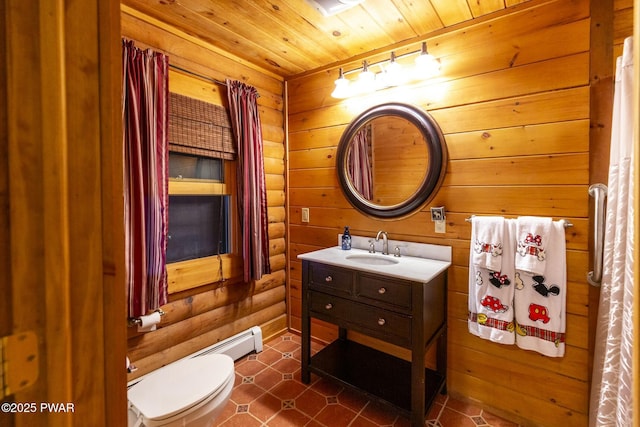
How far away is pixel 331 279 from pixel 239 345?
1.00m

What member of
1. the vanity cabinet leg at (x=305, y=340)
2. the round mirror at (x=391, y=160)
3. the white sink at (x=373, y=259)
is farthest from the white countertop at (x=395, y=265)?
the round mirror at (x=391, y=160)

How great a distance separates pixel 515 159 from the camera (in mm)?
1725

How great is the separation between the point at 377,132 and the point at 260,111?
0.99m

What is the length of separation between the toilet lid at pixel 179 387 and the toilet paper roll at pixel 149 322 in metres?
0.33

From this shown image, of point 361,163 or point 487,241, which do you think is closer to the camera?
point 487,241

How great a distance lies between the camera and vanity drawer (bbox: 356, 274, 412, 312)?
1673 millimetres

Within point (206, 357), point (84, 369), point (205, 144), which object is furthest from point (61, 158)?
point (205, 144)

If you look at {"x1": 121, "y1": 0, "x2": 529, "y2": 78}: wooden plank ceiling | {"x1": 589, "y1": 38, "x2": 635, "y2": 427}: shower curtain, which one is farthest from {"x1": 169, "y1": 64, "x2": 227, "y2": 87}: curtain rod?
{"x1": 589, "y1": 38, "x2": 635, "y2": 427}: shower curtain

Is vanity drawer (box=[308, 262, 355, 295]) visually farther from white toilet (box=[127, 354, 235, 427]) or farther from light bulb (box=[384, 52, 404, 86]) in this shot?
light bulb (box=[384, 52, 404, 86])

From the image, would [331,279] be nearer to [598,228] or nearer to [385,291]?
[385,291]

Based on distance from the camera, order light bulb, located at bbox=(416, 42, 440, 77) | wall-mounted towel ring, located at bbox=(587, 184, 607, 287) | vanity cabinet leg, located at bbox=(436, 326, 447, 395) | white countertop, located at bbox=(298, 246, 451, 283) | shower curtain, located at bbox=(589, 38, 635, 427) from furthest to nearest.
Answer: vanity cabinet leg, located at bbox=(436, 326, 447, 395), light bulb, located at bbox=(416, 42, 440, 77), white countertop, located at bbox=(298, 246, 451, 283), wall-mounted towel ring, located at bbox=(587, 184, 607, 287), shower curtain, located at bbox=(589, 38, 635, 427)

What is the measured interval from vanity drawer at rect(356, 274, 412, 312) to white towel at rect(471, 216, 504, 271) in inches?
17.8

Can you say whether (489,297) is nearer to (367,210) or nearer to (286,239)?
(367,210)

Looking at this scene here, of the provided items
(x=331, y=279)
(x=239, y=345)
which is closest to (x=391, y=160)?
(x=331, y=279)
